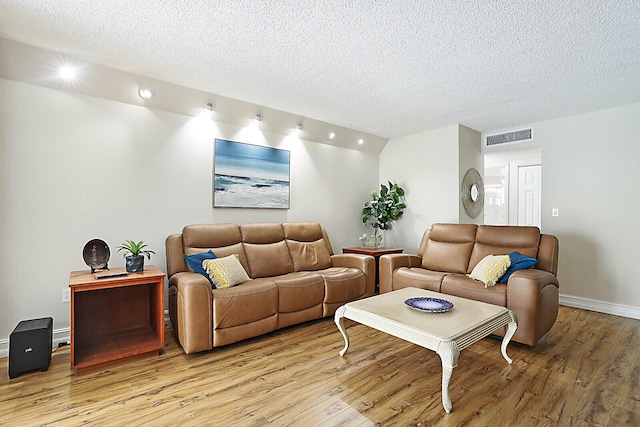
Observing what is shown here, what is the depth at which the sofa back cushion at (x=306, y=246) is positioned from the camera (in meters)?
3.81

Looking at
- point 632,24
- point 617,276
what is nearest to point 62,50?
point 632,24

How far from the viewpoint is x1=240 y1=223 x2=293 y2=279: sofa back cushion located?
3.43m

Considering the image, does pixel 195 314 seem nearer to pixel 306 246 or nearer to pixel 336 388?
pixel 336 388

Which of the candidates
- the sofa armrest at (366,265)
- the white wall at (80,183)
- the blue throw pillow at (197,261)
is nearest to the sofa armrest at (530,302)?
the sofa armrest at (366,265)

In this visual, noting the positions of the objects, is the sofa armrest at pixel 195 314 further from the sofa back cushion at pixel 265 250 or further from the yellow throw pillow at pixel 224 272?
the sofa back cushion at pixel 265 250

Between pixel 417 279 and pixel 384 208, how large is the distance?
5.58 ft

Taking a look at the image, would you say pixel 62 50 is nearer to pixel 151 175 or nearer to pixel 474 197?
pixel 151 175

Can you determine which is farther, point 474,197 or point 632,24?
point 474,197

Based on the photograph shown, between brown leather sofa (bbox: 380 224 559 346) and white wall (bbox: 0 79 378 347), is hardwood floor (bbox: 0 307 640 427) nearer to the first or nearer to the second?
brown leather sofa (bbox: 380 224 559 346)

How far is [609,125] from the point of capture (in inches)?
147

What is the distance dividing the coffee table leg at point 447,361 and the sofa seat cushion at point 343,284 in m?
1.59

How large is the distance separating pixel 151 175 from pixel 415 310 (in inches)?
106

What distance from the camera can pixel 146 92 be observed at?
2971 millimetres

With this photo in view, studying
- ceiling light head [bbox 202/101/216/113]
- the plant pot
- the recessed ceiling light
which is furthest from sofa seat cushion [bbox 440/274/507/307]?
the recessed ceiling light
